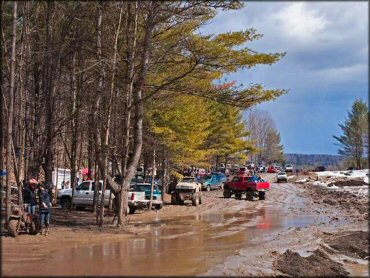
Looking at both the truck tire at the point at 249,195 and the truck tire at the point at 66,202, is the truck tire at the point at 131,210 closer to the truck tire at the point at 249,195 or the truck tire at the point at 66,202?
the truck tire at the point at 66,202

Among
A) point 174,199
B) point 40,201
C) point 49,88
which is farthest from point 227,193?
point 40,201

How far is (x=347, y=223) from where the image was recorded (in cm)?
2509

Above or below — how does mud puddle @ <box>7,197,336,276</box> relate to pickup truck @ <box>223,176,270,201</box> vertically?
below

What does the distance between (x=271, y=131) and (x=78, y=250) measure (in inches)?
4198

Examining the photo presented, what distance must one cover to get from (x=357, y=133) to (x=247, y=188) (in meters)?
47.6

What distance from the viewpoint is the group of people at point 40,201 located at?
53.6 ft

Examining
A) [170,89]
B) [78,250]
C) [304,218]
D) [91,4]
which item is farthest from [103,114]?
[304,218]

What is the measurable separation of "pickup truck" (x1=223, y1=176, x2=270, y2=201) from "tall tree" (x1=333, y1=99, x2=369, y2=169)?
42.6 metres

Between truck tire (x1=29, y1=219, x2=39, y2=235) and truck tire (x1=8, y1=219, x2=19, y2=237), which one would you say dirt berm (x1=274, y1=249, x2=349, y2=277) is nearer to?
truck tire (x1=29, y1=219, x2=39, y2=235)

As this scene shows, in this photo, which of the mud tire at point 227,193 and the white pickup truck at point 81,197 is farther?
the mud tire at point 227,193

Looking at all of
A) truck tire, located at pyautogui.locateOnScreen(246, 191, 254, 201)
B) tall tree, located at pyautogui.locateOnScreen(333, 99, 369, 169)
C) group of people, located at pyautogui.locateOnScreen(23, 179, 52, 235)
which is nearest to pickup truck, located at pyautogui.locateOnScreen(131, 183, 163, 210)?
group of people, located at pyautogui.locateOnScreen(23, 179, 52, 235)

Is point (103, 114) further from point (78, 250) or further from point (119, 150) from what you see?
point (78, 250)

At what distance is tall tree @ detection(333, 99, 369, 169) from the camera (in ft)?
269

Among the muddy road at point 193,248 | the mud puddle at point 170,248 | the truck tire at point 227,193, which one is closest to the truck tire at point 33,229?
the muddy road at point 193,248
